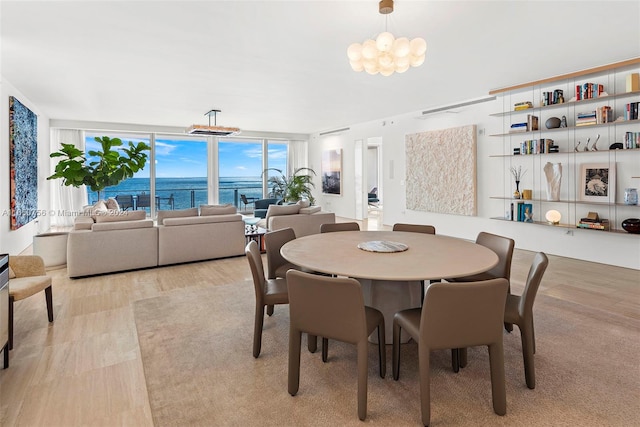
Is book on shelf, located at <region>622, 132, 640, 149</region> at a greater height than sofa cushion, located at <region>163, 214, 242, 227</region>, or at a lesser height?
greater

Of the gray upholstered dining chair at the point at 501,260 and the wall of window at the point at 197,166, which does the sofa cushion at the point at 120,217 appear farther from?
the wall of window at the point at 197,166

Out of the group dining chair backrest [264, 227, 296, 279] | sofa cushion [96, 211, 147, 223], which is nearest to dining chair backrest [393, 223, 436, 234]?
dining chair backrest [264, 227, 296, 279]

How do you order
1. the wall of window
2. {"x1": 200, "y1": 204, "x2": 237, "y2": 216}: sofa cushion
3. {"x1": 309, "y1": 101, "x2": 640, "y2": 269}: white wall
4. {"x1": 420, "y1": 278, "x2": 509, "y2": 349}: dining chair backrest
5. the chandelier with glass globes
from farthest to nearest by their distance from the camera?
the wall of window → {"x1": 200, "y1": 204, "x2": 237, "y2": 216}: sofa cushion → {"x1": 309, "y1": 101, "x2": 640, "y2": 269}: white wall → the chandelier with glass globes → {"x1": 420, "y1": 278, "x2": 509, "y2": 349}: dining chair backrest

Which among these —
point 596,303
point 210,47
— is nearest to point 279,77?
point 210,47

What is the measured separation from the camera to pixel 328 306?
182 cm

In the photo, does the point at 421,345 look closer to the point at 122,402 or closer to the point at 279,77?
the point at 122,402

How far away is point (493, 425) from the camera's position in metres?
1.75

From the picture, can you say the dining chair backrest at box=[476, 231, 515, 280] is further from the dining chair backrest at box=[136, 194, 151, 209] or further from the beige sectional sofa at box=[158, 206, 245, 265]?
the dining chair backrest at box=[136, 194, 151, 209]

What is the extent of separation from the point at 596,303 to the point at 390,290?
92.5 inches

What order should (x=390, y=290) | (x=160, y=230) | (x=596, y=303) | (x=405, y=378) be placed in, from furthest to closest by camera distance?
(x=160, y=230), (x=596, y=303), (x=390, y=290), (x=405, y=378)

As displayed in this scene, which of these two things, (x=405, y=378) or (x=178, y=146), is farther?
(x=178, y=146)

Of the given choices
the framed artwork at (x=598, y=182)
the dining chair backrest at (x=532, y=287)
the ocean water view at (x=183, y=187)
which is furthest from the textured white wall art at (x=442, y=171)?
the ocean water view at (x=183, y=187)

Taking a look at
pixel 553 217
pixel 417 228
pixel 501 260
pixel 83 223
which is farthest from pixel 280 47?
pixel 553 217

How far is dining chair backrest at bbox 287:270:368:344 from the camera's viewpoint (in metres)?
1.76
